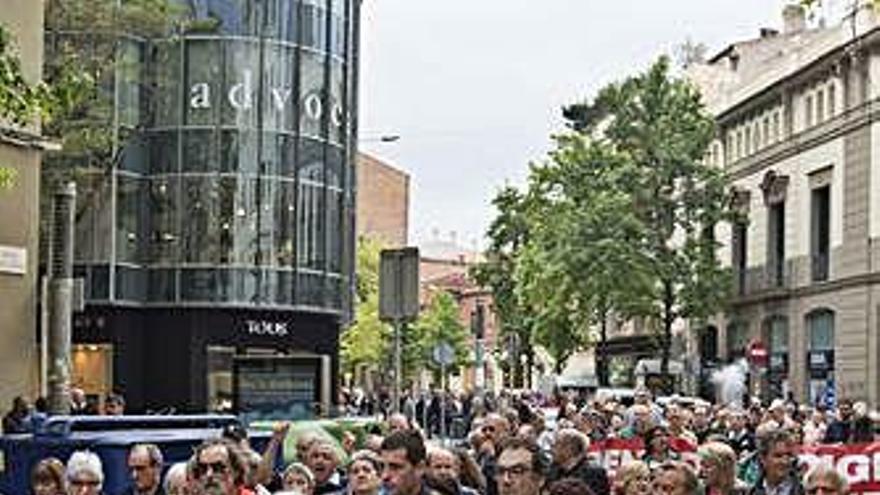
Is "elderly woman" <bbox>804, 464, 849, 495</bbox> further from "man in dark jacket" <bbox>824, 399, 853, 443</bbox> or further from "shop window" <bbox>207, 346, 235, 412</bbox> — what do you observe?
"shop window" <bbox>207, 346, 235, 412</bbox>

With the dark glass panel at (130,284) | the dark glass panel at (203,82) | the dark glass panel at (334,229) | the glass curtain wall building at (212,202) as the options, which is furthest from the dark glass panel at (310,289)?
the dark glass panel at (203,82)

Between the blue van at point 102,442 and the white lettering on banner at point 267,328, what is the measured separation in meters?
31.4

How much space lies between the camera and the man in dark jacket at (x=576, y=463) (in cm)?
1103

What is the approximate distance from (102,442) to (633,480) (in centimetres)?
613

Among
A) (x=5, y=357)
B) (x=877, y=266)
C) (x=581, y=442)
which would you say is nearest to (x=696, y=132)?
(x=877, y=266)

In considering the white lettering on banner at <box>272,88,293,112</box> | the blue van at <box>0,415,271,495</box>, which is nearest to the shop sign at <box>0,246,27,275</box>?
the blue van at <box>0,415,271,495</box>

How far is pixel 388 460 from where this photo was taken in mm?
8734

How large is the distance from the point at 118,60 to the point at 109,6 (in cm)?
253

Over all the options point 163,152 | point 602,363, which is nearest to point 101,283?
point 163,152

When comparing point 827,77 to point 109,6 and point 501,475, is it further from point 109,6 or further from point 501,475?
point 501,475

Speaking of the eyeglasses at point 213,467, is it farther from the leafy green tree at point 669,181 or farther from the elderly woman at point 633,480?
the leafy green tree at point 669,181

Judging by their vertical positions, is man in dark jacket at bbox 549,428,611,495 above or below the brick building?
below

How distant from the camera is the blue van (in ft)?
47.9

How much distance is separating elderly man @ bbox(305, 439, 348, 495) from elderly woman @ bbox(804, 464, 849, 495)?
312 centimetres
